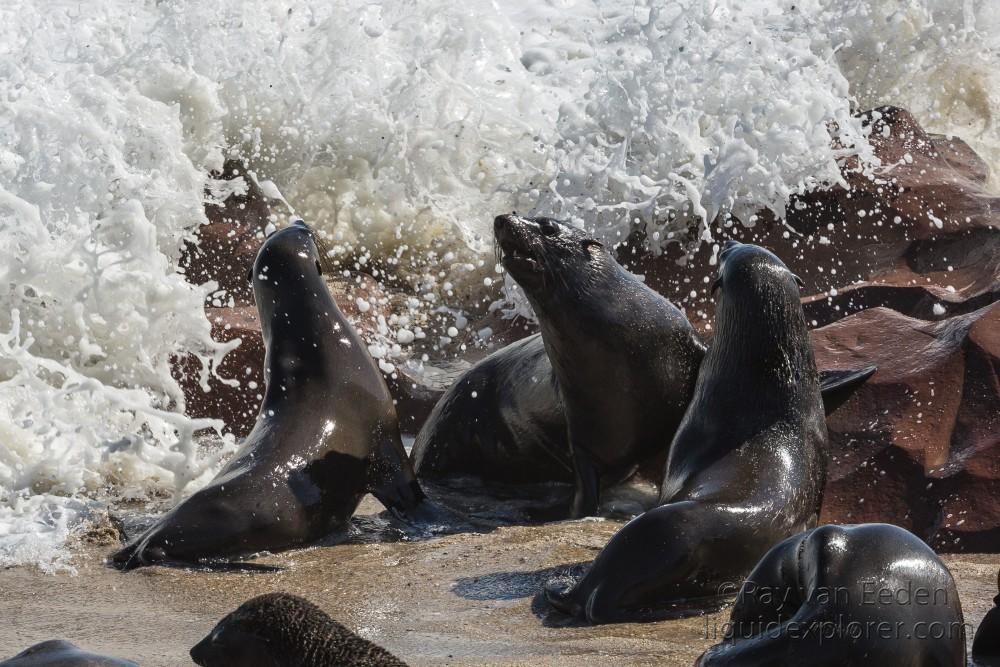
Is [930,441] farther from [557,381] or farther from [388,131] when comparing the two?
[388,131]

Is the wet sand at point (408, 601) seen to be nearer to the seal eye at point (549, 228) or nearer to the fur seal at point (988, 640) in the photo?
the fur seal at point (988, 640)

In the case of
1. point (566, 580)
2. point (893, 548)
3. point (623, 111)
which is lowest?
point (566, 580)

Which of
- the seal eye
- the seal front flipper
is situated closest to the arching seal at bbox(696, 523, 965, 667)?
the seal front flipper

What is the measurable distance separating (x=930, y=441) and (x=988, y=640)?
199cm

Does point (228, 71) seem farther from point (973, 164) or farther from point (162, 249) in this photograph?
point (973, 164)

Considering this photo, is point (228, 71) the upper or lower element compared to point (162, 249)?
upper

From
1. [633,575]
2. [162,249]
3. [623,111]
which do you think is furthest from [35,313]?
[633,575]

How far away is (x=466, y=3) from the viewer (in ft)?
44.3

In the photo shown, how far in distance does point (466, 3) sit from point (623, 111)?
3.72 m

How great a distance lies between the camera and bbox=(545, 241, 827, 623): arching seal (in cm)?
430

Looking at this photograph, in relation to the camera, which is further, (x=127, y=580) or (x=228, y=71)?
(x=228, y=71)

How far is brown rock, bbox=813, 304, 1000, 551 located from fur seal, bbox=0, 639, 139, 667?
3.39 meters

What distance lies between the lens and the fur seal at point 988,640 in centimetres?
371

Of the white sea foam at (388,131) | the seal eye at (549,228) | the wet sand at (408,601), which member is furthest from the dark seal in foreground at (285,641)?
the white sea foam at (388,131)
